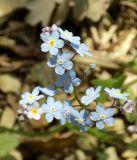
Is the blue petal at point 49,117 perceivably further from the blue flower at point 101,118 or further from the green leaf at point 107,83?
the green leaf at point 107,83

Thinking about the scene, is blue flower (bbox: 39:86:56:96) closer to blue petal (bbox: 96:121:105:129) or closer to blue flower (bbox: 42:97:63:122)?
blue flower (bbox: 42:97:63:122)

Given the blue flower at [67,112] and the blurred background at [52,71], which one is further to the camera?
the blurred background at [52,71]

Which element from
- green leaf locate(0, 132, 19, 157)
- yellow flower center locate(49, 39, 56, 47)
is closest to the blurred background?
green leaf locate(0, 132, 19, 157)

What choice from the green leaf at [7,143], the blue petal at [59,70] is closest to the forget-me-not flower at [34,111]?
the blue petal at [59,70]

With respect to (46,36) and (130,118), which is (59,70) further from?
(130,118)

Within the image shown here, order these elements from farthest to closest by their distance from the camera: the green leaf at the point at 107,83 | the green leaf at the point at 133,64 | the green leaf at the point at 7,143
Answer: the green leaf at the point at 133,64
the green leaf at the point at 7,143
the green leaf at the point at 107,83

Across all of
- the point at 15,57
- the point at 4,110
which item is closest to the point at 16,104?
the point at 4,110
